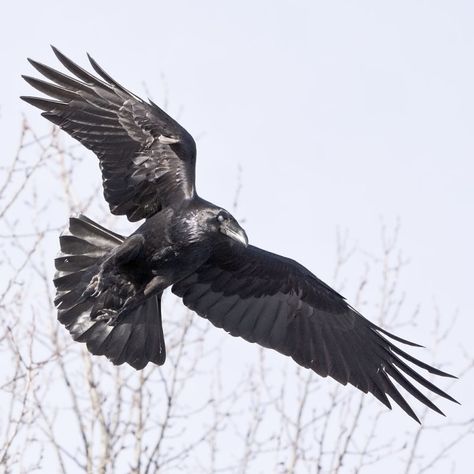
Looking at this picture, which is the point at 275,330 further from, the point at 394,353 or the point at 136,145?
the point at 136,145

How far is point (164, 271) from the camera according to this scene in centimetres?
921

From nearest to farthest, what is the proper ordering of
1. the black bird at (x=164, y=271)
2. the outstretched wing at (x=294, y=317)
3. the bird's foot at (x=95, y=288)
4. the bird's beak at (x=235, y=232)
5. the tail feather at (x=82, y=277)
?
the bird's beak at (x=235, y=232) → the black bird at (x=164, y=271) → the bird's foot at (x=95, y=288) → the tail feather at (x=82, y=277) → the outstretched wing at (x=294, y=317)

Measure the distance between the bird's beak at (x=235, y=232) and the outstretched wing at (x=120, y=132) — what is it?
0.37 metres

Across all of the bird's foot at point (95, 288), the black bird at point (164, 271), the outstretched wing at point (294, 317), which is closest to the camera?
the black bird at point (164, 271)

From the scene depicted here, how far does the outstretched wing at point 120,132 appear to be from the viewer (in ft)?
30.3

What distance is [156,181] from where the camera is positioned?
9.38m

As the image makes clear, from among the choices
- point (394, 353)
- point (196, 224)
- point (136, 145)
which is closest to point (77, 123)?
point (136, 145)

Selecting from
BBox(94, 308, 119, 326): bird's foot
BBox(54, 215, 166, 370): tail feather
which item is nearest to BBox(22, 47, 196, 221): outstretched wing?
BBox(54, 215, 166, 370): tail feather

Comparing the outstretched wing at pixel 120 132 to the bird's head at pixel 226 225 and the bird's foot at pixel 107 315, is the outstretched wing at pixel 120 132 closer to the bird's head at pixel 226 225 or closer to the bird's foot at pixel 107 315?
the bird's head at pixel 226 225

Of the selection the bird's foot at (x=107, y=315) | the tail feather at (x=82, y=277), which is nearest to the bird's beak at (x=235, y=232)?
the tail feather at (x=82, y=277)

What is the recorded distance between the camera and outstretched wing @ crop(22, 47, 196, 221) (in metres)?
9.24

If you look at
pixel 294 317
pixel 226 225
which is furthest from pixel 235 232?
pixel 294 317

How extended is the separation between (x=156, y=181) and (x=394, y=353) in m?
2.21

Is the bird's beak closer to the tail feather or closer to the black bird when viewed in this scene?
the black bird
